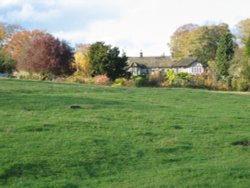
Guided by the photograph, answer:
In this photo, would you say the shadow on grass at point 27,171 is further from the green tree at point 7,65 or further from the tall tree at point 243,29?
the tall tree at point 243,29

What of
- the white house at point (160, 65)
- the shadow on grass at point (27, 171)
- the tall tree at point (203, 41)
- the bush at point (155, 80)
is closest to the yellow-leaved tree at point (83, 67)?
the bush at point (155, 80)

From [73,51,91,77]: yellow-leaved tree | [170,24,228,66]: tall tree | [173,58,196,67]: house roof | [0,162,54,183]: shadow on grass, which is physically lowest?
[0,162,54,183]: shadow on grass

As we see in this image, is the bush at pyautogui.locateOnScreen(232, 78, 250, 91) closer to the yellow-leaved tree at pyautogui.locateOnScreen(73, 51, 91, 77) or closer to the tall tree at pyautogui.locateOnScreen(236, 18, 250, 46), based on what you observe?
the yellow-leaved tree at pyautogui.locateOnScreen(73, 51, 91, 77)

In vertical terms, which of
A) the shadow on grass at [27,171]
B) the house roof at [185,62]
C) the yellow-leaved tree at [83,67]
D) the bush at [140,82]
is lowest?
the shadow on grass at [27,171]

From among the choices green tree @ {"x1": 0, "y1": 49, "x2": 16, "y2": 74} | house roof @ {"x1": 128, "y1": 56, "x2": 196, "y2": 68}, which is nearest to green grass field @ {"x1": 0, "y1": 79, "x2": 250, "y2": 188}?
green tree @ {"x1": 0, "y1": 49, "x2": 16, "y2": 74}

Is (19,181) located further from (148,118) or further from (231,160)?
(148,118)

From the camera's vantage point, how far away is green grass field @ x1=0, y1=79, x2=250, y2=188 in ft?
27.1

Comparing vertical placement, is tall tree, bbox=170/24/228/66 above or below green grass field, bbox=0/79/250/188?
above

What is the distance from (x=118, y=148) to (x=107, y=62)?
3985 centimetres

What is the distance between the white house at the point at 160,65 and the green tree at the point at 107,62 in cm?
3728

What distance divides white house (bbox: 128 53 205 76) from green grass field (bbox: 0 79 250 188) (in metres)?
74.0

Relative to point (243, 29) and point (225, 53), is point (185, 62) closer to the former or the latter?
point (243, 29)

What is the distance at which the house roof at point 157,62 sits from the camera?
95.2 meters

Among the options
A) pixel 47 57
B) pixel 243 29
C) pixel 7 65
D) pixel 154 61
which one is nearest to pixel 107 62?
pixel 47 57
